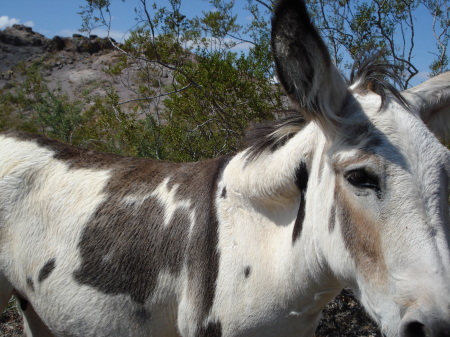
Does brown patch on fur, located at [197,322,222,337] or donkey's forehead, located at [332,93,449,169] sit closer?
donkey's forehead, located at [332,93,449,169]

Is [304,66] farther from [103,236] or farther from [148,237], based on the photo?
[103,236]

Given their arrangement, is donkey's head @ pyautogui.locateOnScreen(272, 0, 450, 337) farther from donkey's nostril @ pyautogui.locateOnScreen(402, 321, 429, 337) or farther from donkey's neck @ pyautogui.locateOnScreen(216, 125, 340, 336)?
donkey's neck @ pyautogui.locateOnScreen(216, 125, 340, 336)

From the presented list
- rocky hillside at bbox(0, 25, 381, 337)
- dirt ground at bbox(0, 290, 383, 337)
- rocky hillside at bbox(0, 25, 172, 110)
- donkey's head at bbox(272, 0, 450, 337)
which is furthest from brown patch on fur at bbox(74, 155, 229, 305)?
rocky hillside at bbox(0, 25, 172, 110)

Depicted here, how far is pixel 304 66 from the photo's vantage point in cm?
178

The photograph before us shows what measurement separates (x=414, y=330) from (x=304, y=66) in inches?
44.7

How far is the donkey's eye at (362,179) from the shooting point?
64.0 inches

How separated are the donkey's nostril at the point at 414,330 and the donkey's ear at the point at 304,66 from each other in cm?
88

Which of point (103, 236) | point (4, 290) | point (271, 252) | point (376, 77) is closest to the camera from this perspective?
point (376, 77)

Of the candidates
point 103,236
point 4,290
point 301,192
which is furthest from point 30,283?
point 301,192

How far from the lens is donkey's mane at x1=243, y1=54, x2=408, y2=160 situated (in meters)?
1.95

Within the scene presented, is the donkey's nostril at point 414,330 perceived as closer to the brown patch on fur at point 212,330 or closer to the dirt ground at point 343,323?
the brown patch on fur at point 212,330

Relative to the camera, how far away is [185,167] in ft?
8.91

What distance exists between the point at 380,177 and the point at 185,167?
142 cm

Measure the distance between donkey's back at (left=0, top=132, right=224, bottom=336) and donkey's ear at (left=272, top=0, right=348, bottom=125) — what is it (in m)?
0.87
